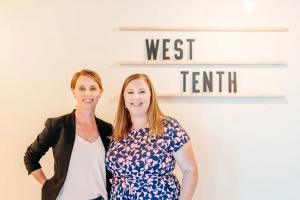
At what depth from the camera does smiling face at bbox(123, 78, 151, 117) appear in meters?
1.72

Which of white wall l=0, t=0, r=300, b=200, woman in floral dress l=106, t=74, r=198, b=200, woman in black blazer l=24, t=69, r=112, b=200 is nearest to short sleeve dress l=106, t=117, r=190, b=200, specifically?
woman in floral dress l=106, t=74, r=198, b=200

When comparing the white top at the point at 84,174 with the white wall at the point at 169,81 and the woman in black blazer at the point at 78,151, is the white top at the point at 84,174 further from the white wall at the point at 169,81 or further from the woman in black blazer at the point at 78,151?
the white wall at the point at 169,81

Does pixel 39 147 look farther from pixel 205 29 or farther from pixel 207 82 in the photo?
pixel 205 29

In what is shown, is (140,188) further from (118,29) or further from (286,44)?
(286,44)

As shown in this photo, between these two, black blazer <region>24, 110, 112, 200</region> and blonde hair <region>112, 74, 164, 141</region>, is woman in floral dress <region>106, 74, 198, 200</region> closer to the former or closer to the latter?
blonde hair <region>112, 74, 164, 141</region>

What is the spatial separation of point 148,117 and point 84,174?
45cm

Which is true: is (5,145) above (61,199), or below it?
above

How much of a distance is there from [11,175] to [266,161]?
5.54 feet

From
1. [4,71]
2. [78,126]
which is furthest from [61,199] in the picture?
[4,71]

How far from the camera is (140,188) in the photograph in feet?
5.42

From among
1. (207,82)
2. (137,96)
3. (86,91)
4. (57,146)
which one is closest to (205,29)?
(207,82)

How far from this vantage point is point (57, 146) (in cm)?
180

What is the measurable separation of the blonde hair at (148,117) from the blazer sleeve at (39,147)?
36 cm

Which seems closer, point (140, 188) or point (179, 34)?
point (140, 188)
